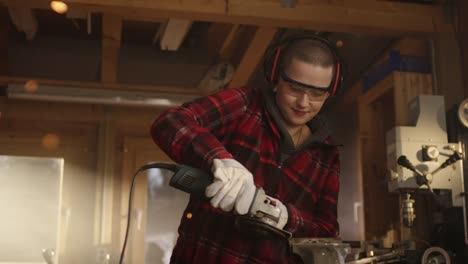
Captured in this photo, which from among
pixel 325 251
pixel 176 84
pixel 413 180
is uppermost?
pixel 176 84

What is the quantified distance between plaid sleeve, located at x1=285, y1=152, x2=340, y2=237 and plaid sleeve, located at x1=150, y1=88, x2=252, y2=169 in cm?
30

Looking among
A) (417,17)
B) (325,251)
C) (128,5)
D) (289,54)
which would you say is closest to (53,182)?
(128,5)

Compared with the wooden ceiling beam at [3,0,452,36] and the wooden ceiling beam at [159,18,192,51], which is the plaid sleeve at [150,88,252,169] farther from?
the wooden ceiling beam at [159,18,192,51]

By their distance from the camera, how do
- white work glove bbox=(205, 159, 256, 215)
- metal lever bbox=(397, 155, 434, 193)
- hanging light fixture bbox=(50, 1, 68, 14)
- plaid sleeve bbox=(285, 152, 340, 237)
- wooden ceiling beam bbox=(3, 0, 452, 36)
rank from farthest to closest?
wooden ceiling beam bbox=(3, 0, 452, 36)
hanging light fixture bbox=(50, 1, 68, 14)
metal lever bbox=(397, 155, 434, 193)
plaid sleeve bbox=(285, 152, 340, 237)
white work glove bbox=(205, 159, 256, 215)

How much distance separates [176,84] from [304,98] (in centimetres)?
338

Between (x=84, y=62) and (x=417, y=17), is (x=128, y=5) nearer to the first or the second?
(x=417, y=17)

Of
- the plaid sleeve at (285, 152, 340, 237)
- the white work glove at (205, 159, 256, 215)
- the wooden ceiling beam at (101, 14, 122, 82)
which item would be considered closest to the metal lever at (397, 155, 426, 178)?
the plaid sleeve at (285, 152, 340, 237)

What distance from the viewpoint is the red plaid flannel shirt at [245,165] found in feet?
4.86

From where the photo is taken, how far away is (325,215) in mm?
1722

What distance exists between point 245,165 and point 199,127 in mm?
185

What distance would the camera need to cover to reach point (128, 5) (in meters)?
2.98

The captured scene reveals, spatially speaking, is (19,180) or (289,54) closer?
(289,54)

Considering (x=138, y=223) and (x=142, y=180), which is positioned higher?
(x=142, y=180)

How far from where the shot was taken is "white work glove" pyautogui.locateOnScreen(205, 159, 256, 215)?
1289mm
